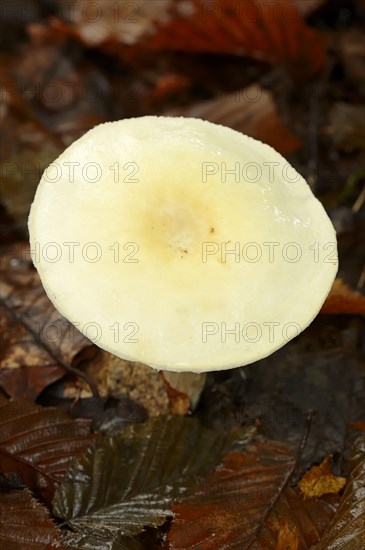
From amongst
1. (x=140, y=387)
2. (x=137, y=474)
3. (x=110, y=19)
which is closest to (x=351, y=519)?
(x=137, y=474)

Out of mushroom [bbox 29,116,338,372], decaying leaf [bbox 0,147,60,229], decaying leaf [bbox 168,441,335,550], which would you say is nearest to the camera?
mushroom [bbox 29,116,338,372]

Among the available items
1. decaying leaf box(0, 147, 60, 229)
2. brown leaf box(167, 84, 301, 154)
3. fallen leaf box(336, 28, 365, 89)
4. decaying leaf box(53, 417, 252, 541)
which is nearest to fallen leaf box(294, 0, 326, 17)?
fallen leaf box(336, 28, 365, 89)

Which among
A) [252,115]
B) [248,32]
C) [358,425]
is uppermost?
[248,32]

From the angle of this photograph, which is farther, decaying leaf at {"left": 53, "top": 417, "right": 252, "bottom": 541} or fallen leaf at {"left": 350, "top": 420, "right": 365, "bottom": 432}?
fallen leaf at {"left": 350, "top": 420, "right": 365, "bottom": 432}

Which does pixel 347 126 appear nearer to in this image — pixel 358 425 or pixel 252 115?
pixel 252 115

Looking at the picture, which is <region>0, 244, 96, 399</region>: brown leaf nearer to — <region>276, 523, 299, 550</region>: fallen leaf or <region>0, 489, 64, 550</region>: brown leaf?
<region>0, 489, 64, 550</region>: brown leaf

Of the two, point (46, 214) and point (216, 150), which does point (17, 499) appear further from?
point (216, 150)
